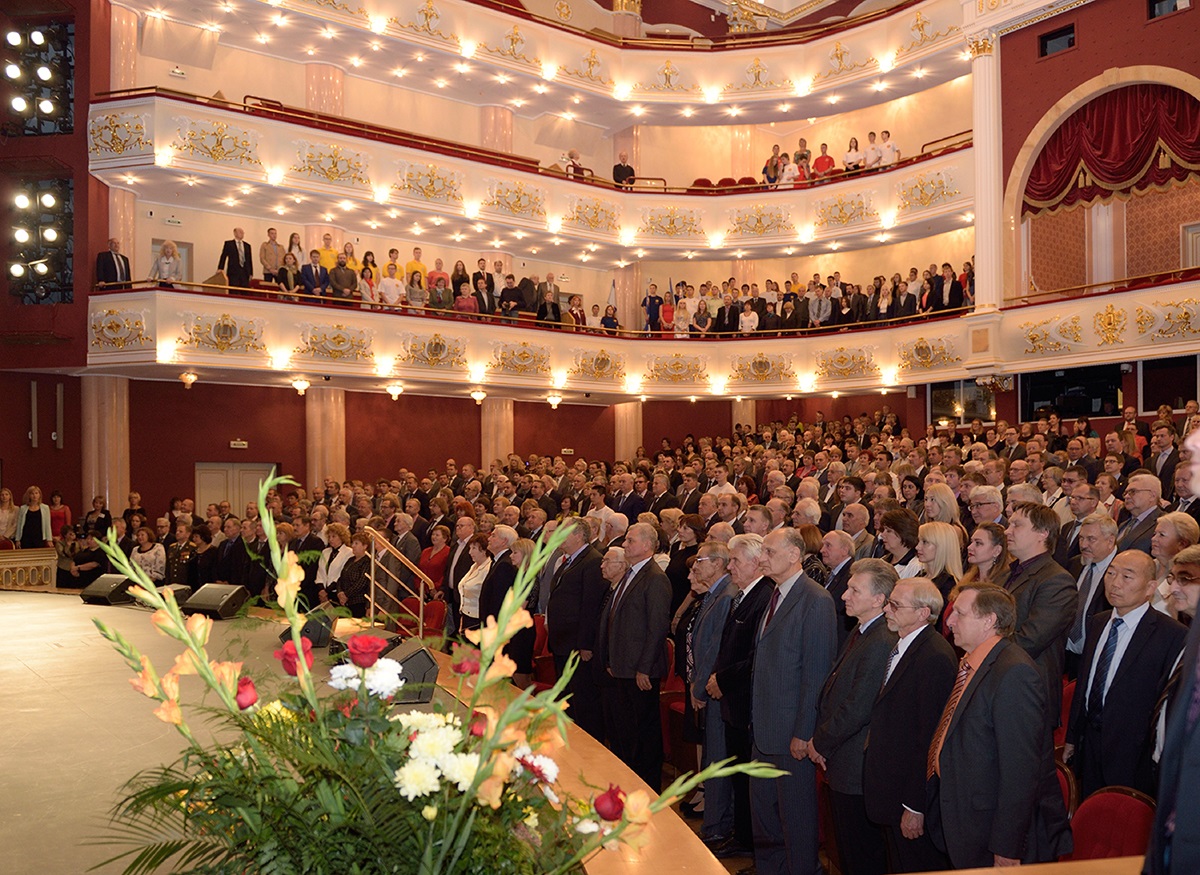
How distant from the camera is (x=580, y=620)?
252 inches

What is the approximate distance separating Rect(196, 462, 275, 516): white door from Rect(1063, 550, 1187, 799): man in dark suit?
13.4 metres

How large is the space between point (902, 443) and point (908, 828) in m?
8.16

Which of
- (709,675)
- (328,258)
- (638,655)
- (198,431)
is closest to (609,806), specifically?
(709,675)

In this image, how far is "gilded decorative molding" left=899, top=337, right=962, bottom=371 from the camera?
53.0ft

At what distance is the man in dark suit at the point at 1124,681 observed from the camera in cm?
369

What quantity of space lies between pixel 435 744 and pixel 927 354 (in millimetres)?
15900

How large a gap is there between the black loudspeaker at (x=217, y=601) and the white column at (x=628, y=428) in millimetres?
11652

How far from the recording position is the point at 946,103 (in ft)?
64.7

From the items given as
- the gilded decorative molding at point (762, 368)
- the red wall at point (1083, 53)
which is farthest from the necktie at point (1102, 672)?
the gilded decorative molding at point (762, 368)

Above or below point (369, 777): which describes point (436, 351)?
above

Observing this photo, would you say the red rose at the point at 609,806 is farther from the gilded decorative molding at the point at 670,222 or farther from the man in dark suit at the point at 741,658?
the gilded decorative molding at the point at 670,222

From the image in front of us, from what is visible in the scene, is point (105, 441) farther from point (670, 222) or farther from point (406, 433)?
point (670, 222)

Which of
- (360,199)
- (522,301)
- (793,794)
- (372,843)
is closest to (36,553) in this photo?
(360,199)

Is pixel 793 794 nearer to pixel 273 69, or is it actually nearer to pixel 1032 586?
pixel 1032 586
